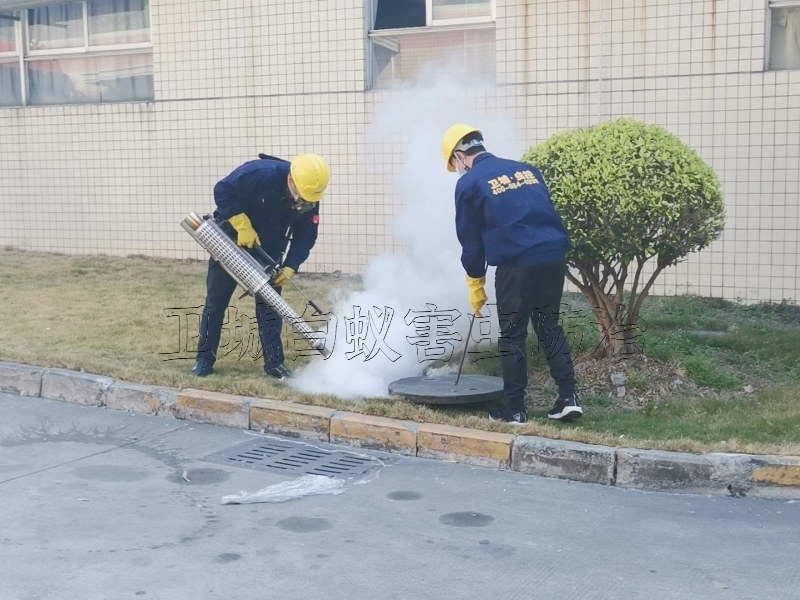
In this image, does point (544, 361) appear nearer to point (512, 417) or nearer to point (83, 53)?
point (512, 417)

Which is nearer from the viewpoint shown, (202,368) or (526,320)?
(526,320)

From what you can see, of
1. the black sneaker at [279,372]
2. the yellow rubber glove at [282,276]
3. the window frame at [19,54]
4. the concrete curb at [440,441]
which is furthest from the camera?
the window frame at [19,54]

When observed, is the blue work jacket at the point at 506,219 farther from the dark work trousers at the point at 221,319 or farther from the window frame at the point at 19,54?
the window frame at the point at 19,54

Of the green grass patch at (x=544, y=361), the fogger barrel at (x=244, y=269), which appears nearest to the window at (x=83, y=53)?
the green grass patch at (x=544, y=361)

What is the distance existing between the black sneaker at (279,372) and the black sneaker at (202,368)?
40cm

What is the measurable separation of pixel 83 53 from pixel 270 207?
283 inches

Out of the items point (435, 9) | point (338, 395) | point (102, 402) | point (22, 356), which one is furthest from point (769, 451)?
point (435, 9)

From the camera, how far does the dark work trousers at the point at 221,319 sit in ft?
22.1

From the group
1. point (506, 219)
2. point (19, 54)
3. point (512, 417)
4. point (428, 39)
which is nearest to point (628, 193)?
point (506, 219)

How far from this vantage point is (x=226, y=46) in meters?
11.3

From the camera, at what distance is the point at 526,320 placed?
5645 millimetres

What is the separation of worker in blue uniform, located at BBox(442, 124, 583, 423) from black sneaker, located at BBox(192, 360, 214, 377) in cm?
209

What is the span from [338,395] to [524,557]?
2.40 metres

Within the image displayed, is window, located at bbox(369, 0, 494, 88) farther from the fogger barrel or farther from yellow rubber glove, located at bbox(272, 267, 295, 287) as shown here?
the fogger barrel
